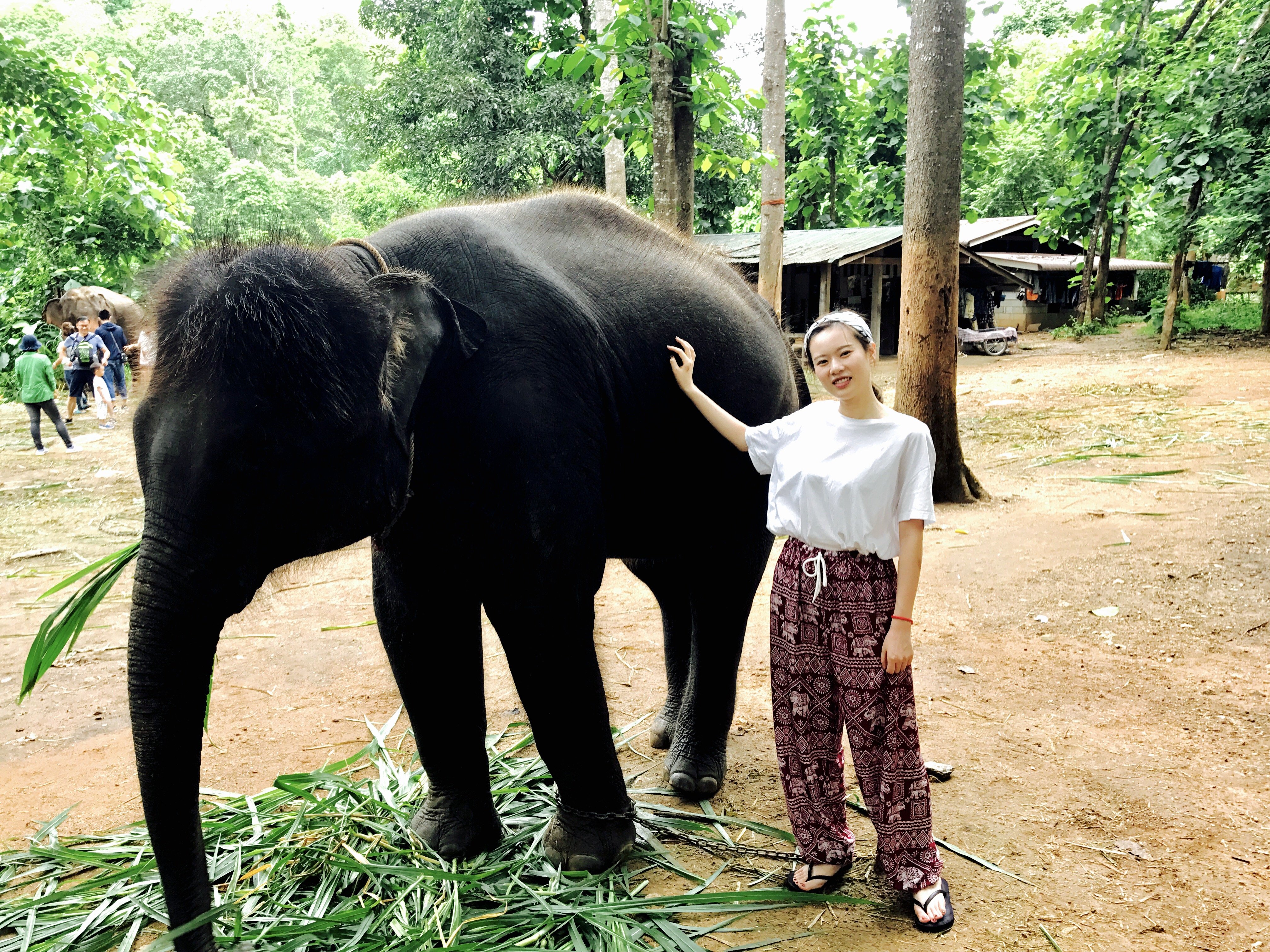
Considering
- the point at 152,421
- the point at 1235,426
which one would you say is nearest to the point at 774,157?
the point at 1235,426

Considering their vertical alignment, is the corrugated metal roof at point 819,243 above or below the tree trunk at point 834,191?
below

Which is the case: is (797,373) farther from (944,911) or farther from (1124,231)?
(1124,231)

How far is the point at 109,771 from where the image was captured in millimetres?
3646

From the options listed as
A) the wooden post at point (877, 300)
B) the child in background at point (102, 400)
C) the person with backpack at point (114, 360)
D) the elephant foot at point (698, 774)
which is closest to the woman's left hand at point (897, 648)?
the elephant foot at point (698, 774)

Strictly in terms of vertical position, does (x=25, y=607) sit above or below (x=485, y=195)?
below

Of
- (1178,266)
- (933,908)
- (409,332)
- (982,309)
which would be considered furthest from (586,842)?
(982,309)

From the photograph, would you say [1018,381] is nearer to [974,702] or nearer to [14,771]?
[974,702]

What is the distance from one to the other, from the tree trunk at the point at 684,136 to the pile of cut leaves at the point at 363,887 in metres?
6.25

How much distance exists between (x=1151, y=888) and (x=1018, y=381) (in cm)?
1352

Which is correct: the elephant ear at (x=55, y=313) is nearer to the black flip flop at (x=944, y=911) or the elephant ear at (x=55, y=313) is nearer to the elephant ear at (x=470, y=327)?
the elephant ear at (x=470, y=327)

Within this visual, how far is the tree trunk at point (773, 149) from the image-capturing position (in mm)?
Answer: 9992

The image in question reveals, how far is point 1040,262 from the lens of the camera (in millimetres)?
26125

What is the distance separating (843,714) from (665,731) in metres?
1.30

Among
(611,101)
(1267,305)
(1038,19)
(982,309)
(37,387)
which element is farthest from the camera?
(1038,19)
